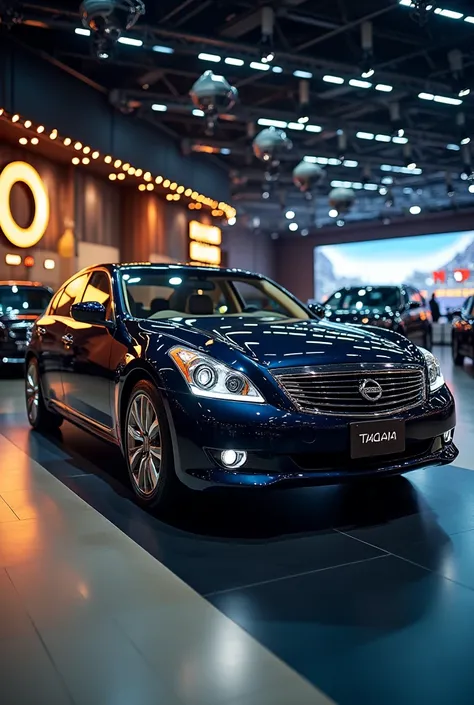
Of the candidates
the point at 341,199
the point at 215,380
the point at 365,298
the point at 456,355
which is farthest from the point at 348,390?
the point at 341,199

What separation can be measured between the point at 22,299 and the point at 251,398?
328 inches

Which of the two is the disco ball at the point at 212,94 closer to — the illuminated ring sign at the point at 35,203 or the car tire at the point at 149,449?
the illuminated ring sign at the point at 35,203

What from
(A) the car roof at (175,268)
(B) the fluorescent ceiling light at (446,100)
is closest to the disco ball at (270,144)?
(B) the fluorescent ceiling light at (446,100)

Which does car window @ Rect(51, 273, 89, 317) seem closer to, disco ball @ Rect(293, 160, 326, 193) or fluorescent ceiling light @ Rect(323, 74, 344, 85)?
fluorescent ceiling light @ Rect(323, 74, 344, 85)

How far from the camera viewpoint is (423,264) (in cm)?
2980

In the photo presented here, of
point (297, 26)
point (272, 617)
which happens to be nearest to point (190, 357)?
point (272, 617)

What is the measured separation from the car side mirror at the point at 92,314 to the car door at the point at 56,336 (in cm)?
59

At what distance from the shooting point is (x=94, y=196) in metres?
16.5

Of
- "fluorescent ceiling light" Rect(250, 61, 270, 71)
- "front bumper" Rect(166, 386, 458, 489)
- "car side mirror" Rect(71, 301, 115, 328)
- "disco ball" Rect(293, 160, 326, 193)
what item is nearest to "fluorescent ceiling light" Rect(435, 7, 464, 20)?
"fluorescent ceiling light" Rect(250, 61, 270, 71)

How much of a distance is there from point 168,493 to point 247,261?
31581 millimetres

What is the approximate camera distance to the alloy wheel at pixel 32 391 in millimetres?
5828

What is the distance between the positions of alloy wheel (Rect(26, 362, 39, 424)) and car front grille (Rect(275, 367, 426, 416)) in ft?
10.3

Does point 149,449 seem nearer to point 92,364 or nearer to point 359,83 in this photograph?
point 92,364

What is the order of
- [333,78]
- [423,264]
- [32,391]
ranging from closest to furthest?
[32,391], [333,78], [423,264]
